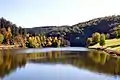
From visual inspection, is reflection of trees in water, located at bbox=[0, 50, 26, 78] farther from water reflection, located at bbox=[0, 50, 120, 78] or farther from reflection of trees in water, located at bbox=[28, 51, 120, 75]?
reflection of trees in water, located at bbox=[28, 51, 120, 75]

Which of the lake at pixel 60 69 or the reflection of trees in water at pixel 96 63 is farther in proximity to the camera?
the reflection of trees in water at pixel 96 63

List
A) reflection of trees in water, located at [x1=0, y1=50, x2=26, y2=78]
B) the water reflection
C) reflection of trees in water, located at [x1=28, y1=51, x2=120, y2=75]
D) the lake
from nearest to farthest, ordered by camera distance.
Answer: the lake → reflection of trees in water, located at [x1=0, y1=50, x2=26, y2=78] → the water reflection → reflection of trees in water, located at [x1=28, y1=51, x2=120, y2=75]

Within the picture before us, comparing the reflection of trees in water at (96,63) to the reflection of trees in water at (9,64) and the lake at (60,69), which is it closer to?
the lake at (60,69)

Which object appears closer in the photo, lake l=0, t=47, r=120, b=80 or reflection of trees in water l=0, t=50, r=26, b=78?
lake l=0, t=47, r=120, b=80

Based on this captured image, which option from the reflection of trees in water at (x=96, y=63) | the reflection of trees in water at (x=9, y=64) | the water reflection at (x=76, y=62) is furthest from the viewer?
the reflection of trees in water at (x=96, y=63)

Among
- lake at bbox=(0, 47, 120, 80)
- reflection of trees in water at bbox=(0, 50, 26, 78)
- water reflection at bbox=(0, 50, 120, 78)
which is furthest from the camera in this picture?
water reflection at bbox=(0, 50, 120, 78)

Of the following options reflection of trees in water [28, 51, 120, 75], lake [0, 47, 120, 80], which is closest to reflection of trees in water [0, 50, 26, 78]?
lake [0, 47, 120, 80]

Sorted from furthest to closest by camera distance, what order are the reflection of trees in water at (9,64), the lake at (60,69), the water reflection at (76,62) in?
the water reflection at (76,62) → the reflection of trees in water at (9,64) → the lake at (60,69)

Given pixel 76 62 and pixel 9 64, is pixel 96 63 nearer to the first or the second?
pixel 76 62

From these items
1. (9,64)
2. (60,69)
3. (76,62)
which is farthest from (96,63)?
(9,64)

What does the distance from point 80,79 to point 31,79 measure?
8.32 metres

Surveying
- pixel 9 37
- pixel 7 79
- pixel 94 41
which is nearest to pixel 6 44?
pixel 9 37

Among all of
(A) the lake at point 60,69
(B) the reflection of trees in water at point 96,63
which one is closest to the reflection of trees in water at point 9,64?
(A) the lake at point 60,69

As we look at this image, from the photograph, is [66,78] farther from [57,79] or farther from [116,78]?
[116,78]
